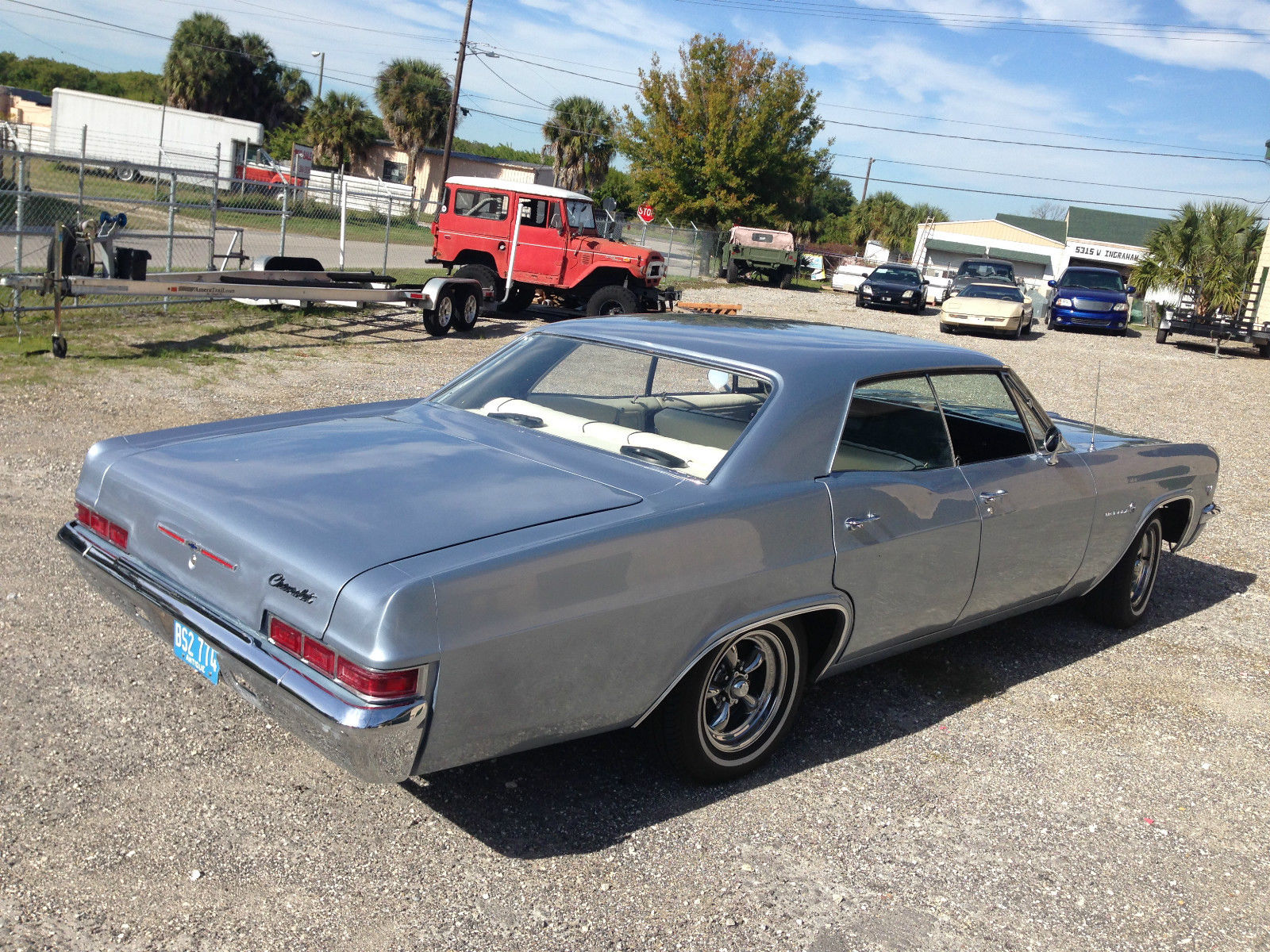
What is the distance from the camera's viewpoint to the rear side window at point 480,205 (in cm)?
1705

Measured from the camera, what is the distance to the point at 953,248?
200 feet

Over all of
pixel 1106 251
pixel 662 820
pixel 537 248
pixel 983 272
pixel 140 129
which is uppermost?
pixel 1106 251

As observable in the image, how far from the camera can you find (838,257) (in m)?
50.6

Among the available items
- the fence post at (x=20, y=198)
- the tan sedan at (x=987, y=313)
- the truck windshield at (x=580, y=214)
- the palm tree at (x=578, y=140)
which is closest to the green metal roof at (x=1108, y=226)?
the palm tree at (x=578, y=140)

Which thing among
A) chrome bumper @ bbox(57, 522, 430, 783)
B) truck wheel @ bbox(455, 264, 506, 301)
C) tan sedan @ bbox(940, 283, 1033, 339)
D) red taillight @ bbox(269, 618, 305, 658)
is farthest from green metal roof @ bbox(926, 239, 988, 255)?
red taillight @ bbox(269, 618, 305, 658)

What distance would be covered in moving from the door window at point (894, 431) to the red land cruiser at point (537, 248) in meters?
12.7

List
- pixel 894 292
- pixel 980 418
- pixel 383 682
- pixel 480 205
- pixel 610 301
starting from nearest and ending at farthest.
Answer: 1. pixel 383 682
2. pixel 980 418
3. pixel 610 301
4. pixel 480 205
5. pixel 894 292

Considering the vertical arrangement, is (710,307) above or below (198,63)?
below

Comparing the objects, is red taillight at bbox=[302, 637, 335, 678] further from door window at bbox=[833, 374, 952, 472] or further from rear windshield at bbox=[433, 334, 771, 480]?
door window at bbox=[833, 374, 952, 472]


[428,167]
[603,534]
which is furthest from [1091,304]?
[428,167]

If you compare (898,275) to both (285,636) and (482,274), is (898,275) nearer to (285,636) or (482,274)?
(482,274)

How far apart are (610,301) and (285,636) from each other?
46.8 ft

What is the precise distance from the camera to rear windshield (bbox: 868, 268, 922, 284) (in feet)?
86.2

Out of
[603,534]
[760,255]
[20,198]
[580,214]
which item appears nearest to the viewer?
[603,534]
